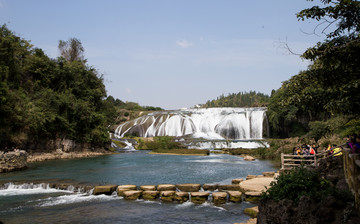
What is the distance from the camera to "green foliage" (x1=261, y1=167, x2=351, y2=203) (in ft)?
22.6

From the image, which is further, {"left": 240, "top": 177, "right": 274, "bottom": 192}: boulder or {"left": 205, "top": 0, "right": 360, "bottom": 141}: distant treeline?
{"left": 240, "top": 177, "right": 274, "bottom": 192}: boulder

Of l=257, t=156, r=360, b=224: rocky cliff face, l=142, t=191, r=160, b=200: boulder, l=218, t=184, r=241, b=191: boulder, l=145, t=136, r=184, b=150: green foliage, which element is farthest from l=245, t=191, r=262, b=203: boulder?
l=145, t=136, r=184, b=150: green foliage

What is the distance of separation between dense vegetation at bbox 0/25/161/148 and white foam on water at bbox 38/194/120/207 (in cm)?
1570

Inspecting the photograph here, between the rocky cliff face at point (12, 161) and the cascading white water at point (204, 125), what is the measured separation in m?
27.6

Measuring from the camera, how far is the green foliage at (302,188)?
6.88 metres

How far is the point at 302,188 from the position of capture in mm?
7105

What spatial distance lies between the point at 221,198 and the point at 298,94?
4.71 meters

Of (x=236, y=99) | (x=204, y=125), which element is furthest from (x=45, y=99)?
(x=236, y=99)

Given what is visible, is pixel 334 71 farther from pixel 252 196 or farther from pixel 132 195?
pixel 132 195

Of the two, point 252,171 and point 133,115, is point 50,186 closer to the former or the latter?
point 252,171

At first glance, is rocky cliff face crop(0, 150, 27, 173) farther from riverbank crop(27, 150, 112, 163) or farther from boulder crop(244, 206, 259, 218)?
boulder crop(244, 206, 259, 218)

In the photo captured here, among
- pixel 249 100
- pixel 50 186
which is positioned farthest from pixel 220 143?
pixel 249 100

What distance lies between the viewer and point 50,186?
15.1 m

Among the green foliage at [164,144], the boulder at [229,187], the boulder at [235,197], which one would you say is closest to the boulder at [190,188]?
the boulder at [229,187]
